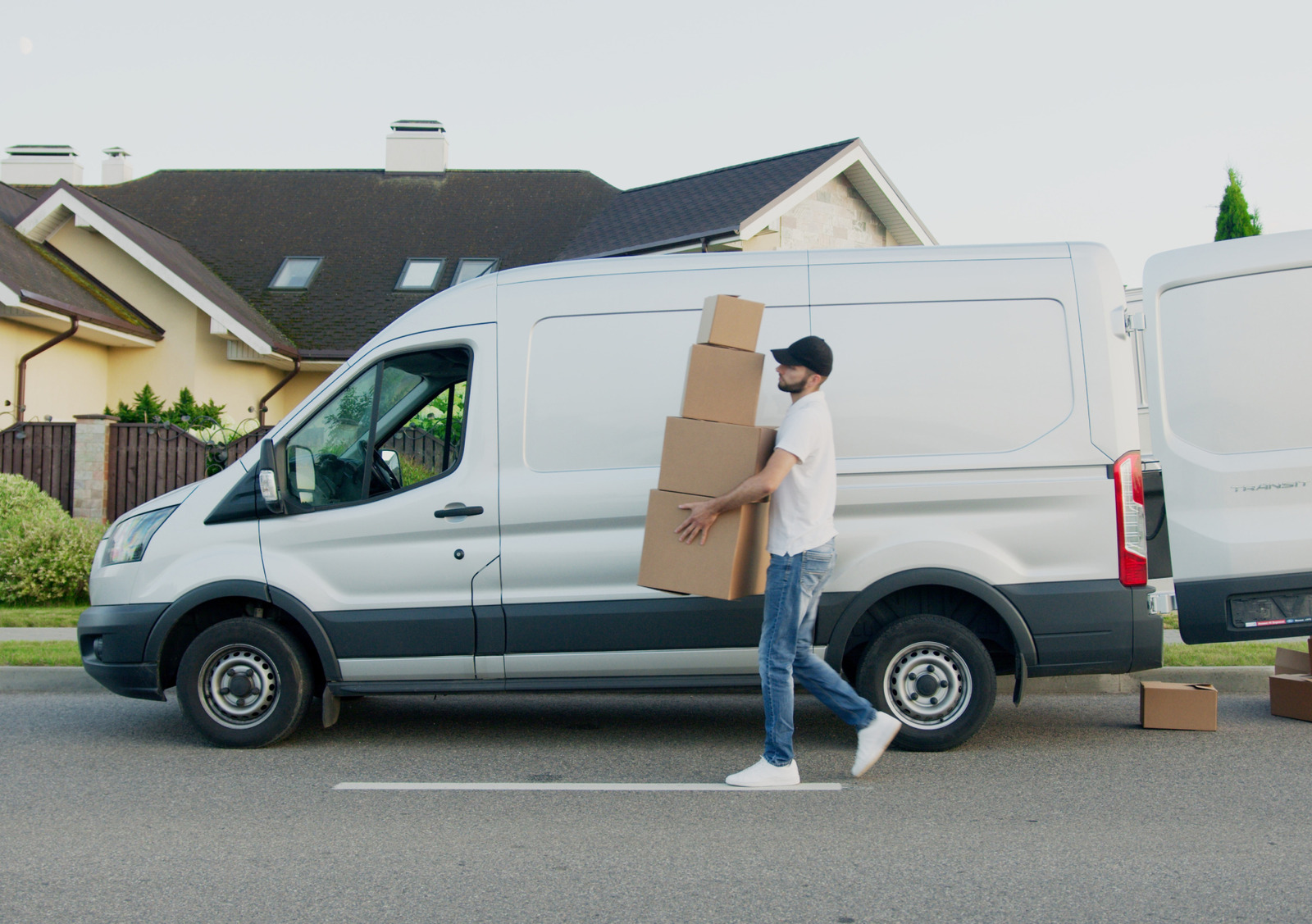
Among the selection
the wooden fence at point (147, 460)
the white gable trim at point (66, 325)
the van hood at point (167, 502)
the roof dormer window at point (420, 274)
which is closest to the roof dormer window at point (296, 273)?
the roof dormer window at point (420, 274)

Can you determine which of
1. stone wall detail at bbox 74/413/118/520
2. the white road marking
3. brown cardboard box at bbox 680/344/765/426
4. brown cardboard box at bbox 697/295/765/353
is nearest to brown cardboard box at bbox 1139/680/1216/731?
the white road marking

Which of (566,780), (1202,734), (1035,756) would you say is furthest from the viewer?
(1202,734)

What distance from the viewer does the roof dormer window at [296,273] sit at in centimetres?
2077

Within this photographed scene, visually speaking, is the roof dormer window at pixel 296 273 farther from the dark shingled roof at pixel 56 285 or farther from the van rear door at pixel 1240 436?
the van rear door at pixel 1240 436

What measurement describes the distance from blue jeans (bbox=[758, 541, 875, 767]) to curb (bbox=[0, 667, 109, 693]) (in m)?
5.19

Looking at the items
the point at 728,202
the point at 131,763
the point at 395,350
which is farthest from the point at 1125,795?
the point at 728,202

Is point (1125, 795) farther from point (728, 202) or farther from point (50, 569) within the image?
point (728, 202)

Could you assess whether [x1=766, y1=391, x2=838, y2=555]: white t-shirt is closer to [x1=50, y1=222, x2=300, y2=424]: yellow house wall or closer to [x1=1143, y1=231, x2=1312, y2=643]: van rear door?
[x1=1143, y1=231, x2=1312, y2=643]: van rear door

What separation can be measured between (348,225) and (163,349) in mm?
5716

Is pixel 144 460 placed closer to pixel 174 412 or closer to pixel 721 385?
pixel 174 412

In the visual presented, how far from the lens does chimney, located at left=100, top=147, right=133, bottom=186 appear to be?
29.5 meters

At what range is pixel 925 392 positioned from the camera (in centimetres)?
552

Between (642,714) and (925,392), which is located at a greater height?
(925,392)

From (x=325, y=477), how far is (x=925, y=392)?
3162mm
